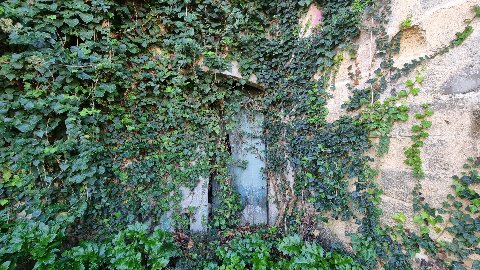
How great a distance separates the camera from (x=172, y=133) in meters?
3.13

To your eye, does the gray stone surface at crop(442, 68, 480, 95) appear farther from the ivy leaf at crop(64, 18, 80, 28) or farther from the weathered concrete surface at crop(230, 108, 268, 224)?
the ivy leaf at crop(64, 18, 80, 28)

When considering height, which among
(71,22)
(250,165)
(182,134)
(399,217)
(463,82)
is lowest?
(399,217)

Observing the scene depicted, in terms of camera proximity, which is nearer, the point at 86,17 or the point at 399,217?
the point at 399,217

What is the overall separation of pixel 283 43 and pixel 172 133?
199 centimetres

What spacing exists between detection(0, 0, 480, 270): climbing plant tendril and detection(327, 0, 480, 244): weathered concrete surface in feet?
0.31

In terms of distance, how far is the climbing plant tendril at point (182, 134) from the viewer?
6.97ft

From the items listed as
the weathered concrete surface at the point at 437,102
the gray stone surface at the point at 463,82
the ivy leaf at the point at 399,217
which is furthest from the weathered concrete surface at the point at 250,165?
the gray stone surface at the point at 463,82

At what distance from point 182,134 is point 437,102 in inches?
111

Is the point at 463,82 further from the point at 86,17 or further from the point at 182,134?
the point at 86,17

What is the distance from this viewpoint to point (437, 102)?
1843 millimetres

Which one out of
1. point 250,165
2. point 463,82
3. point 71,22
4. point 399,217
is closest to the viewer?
point 463,82

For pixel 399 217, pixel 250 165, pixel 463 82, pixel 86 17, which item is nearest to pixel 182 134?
pixel 250 165

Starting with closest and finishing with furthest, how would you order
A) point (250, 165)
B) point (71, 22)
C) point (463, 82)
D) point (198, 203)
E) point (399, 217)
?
1. point (463, 82)
2. point (399, 217)
3. point (71, 22)
4. point (198, 203)
5. point (250, 165)

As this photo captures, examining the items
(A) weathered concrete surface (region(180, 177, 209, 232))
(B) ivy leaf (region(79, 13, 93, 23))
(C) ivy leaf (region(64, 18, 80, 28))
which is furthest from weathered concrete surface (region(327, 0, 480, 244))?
(C) ivy leaf (region(64, 18, 80, 28))
